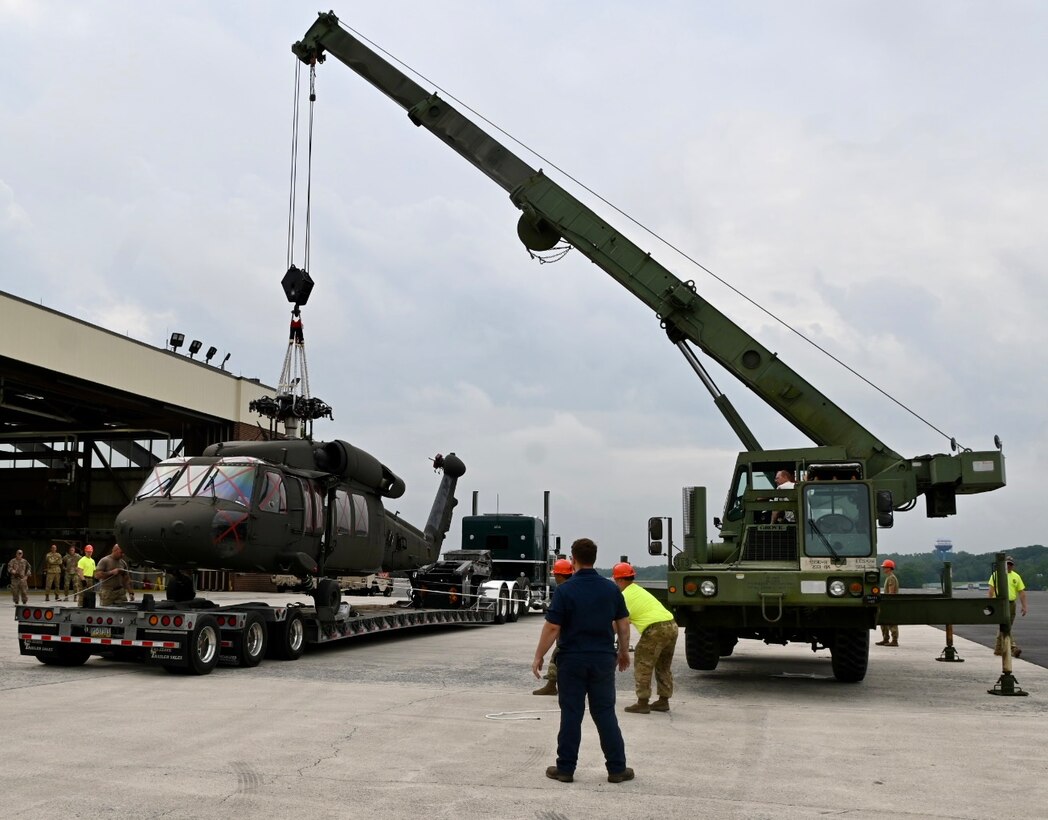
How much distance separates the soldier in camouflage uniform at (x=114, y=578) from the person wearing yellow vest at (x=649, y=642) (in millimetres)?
8955

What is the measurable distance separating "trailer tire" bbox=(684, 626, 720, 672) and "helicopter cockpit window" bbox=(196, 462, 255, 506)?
5.97 m

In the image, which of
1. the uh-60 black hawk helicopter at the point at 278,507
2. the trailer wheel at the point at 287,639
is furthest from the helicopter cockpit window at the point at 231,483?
the trailer wheel at the point at 287,639

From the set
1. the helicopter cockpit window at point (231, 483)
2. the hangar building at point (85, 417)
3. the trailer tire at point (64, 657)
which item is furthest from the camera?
the hangar building at point (85, 417)

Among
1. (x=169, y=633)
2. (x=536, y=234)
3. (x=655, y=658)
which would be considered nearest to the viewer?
(x=655, y=658)

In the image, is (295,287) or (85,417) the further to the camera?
(85,417)

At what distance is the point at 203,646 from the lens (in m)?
12.5

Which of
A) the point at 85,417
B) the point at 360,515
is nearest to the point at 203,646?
the point at 360,515

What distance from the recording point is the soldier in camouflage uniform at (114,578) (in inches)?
612

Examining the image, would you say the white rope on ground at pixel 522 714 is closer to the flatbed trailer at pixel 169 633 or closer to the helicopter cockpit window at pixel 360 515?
the flatbed trailer at pixel 169 633

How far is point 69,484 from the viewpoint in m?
44.2

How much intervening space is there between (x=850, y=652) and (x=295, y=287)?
922 cm

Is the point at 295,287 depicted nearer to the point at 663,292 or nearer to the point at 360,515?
the point at 360,515

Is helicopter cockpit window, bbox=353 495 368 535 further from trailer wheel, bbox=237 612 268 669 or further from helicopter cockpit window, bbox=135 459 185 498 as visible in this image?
helicopter cockpit window, bbox=135 459 185 498

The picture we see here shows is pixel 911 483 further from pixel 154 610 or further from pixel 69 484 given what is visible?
pixel 69 484
